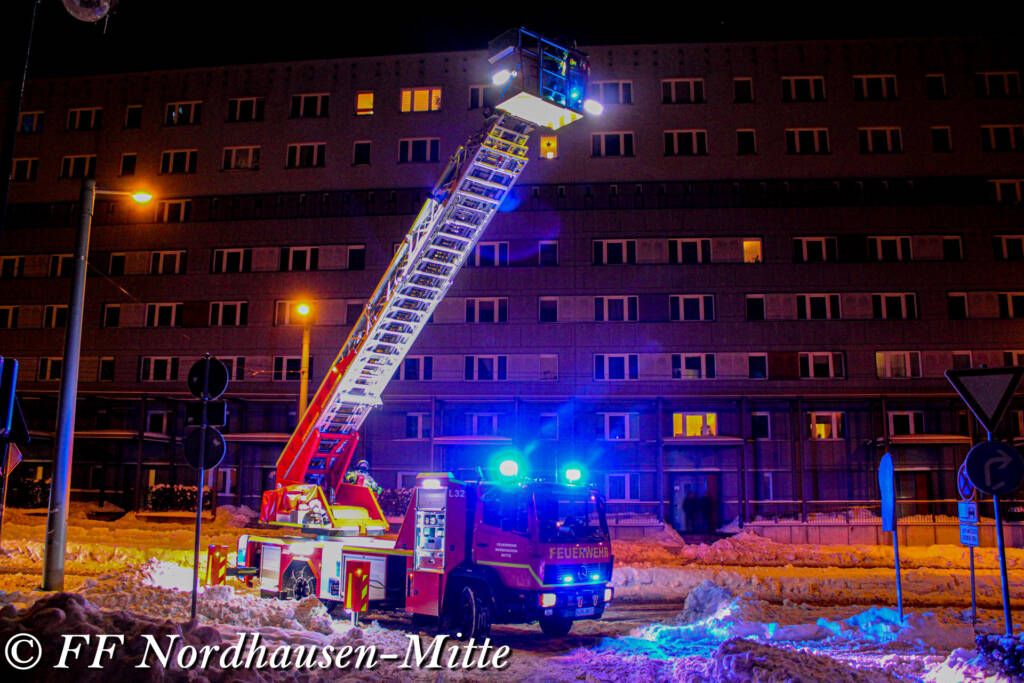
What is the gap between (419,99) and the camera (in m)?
38.7

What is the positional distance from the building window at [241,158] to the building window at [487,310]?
13634 millimetres

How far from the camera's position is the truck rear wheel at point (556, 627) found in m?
12.5

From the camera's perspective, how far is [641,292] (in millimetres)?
35562

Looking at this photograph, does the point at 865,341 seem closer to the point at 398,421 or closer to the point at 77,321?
the point at 398,421

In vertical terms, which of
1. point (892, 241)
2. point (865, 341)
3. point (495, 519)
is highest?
point (892, 241)

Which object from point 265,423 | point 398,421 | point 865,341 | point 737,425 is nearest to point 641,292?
point 737,425

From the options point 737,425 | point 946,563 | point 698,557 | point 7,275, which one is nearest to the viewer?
point 946,563

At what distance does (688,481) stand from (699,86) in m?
19.2

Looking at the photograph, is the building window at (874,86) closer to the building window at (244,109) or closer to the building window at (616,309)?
the building window at (616,309)

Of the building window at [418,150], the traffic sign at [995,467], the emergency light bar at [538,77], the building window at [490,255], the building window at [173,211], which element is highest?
the building window at [418,150]

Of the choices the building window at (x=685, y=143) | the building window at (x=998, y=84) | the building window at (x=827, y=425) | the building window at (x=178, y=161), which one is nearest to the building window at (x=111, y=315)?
the building window at (x=178, y=161)

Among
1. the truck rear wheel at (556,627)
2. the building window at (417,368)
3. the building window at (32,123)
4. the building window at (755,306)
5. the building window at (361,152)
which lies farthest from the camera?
the building window at (32,123)

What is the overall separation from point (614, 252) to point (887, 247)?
1258 cm

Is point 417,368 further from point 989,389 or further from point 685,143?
point 989,389
